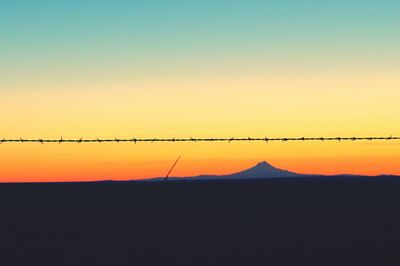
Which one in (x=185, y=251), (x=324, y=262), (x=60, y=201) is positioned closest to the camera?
(x=324, y=262)

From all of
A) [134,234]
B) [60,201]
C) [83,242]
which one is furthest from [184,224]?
[60,201]

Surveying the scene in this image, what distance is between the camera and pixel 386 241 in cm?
1338

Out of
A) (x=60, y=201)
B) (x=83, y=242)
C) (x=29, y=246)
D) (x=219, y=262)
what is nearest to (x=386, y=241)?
(x=219, y=262)

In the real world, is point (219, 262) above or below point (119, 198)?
below

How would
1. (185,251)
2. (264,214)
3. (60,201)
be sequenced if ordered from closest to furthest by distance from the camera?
1. (185,251)
2. (264,214)
3. (60,201)

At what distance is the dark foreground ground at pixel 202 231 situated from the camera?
39.5 feet

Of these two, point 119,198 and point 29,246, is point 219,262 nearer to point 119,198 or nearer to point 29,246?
point 29,246

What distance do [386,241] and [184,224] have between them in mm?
4184

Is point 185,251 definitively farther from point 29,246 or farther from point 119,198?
point 119,198

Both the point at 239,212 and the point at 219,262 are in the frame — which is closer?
the point at 219,262

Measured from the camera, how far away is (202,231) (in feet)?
48.4

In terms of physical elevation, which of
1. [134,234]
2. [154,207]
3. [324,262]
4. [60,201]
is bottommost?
[324,262]

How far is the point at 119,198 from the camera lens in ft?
77.0

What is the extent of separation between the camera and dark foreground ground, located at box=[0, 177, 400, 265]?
1205 cm
